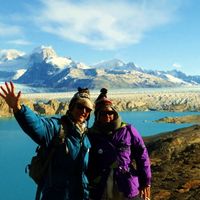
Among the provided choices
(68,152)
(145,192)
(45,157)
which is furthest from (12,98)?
(145,192)

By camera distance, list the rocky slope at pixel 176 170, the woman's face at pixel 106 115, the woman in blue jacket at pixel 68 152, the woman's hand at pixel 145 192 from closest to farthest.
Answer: the woman in blue jacket at pixel 68 152 → the woman's face at pixel 106 115 → the woman's hand at pixel 145 192 → the rocky slope at pixel 176 170

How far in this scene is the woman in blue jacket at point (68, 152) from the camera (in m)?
4.86

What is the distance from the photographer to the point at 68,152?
16.4ft

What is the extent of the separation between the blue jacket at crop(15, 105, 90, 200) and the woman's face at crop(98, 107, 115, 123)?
0.81 meters

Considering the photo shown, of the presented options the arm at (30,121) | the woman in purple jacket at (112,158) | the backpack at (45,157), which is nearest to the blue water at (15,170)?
the woman in purple jacket at (112,158)

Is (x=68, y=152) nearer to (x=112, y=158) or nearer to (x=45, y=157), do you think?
(x=45, y=157)

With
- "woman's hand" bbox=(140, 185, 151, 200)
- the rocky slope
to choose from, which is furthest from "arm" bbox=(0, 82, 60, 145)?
the rocky slope

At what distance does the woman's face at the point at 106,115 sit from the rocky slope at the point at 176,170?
5378 mm

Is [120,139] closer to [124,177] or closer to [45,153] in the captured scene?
[124,177]

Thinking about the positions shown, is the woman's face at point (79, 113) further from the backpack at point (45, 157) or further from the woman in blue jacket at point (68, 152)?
the backpack at point (45, 157)

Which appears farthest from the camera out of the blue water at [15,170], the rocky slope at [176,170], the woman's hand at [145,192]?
the blue water at [15,170]

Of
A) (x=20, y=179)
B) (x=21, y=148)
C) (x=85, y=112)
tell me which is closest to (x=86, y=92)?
(x=85, y=112)

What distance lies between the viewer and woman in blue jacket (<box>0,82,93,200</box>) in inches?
191

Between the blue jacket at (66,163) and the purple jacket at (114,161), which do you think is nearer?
the blue jacket at (66,163)
